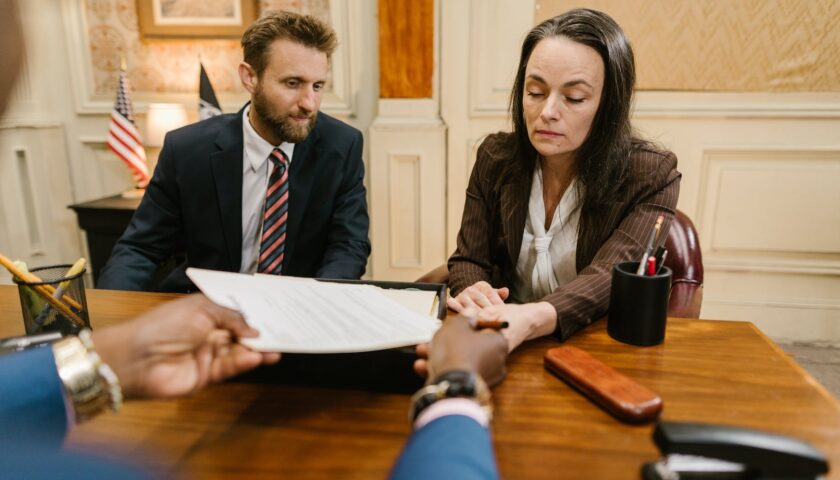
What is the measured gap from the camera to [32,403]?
664 mm

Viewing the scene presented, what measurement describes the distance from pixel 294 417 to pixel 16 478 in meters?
0.31

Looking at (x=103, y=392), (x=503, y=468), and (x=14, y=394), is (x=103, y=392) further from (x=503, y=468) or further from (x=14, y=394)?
(x=503, y=468)

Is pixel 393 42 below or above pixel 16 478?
above

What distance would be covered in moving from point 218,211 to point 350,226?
0.44m

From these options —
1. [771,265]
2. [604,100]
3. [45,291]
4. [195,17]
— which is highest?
[195,17]

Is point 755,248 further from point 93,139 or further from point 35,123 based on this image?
point 35,123

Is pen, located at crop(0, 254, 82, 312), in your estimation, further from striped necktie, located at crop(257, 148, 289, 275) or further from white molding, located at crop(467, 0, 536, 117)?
white molding, located at crop(467, 0, 536, 117)

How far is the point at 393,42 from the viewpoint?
2.80 meters

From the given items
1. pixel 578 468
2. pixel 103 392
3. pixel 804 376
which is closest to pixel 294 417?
pixel 103 392

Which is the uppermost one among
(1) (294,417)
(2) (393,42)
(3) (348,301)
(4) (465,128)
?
(2) (393,42)

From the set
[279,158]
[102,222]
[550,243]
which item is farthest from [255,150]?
[102,222]

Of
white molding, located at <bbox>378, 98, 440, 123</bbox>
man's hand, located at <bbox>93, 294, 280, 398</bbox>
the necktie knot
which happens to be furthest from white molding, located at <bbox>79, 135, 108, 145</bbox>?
man's hand, located at <bbox>93, 294, 280, 398</bbox>

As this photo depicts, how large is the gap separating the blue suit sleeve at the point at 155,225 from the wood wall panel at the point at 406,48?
1.38 meters

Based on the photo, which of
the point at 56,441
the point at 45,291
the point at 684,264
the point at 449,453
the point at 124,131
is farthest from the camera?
the point at 124,131
